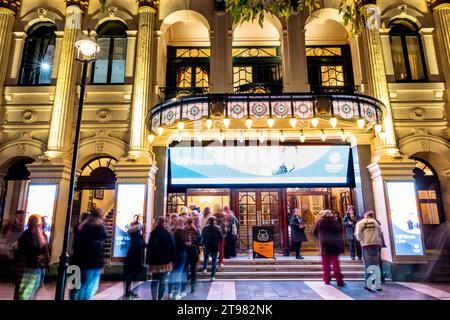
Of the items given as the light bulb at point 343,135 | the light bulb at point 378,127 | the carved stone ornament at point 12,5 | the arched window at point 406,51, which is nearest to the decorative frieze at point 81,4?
the carved stone ornament at point 12,5

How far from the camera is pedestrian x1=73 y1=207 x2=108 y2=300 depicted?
5.49 metres

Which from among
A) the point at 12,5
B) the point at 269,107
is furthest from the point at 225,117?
the point at 12,5

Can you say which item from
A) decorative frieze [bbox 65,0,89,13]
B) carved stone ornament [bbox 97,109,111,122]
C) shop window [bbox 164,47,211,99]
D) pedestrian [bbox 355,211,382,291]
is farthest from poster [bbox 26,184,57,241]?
pedestrian [bbox 355,211,382,291]

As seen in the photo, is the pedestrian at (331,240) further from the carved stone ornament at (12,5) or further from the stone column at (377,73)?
the carved stone ornament at (12,5)

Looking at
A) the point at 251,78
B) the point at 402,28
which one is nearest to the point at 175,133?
the point at 251,78

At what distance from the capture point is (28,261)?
17.8 ft

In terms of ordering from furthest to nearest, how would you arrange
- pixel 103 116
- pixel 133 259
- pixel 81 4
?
pixel 81 4 → pixel 103 116 → pixel 133 259

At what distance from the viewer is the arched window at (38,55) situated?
11867mm

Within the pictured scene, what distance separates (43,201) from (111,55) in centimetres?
605

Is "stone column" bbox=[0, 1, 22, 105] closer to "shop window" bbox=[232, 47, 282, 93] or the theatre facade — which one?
the theatre facade

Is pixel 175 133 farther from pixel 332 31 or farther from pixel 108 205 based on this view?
pixel 332 31

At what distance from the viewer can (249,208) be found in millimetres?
13234

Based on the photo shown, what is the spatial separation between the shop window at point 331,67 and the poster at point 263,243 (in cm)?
651

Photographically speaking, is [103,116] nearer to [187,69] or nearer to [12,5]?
[187,69]
